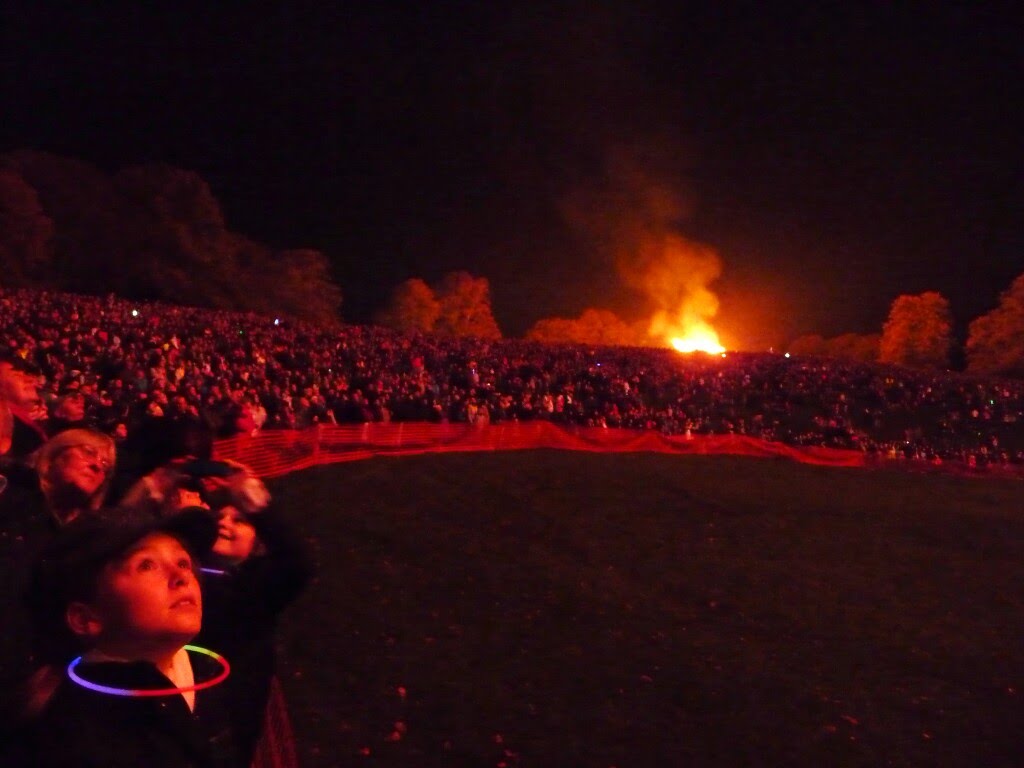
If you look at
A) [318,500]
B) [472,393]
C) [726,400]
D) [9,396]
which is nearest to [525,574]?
[318,500]

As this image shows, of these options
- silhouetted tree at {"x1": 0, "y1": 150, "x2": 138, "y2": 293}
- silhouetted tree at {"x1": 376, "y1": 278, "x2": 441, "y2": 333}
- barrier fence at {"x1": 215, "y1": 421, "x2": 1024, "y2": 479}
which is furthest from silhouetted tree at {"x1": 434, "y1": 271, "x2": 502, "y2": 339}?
barrier fence at {"x1": 215, "y1": 421, "x2": 1024, "y2": 479}

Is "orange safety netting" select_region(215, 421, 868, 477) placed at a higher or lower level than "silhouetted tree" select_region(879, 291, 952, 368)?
lower

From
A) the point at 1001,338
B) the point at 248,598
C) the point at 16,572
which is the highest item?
the point at 1001,338

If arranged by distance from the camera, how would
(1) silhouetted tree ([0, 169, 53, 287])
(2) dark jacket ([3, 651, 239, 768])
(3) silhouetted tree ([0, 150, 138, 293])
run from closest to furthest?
(2) dark jacket ([3, 651, 239, 768]) < (1) silhouetted tree ([0, 169, 53, 287]) < (3) silhouetted tree ([0, 150, 138, 293])

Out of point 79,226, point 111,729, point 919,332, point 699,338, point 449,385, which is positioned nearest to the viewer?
point 111,729

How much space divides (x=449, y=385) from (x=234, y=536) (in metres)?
21.2

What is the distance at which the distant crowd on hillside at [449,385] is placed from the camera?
51.0 ft

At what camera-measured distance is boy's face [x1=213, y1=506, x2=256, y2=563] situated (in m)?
2.73

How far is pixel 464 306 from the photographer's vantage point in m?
72.1

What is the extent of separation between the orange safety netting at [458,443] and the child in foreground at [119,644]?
10841 mm

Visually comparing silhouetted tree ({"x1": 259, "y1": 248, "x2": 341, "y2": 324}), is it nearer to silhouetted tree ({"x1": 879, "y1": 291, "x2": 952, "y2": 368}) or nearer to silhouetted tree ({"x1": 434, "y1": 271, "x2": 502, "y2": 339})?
silhouetted tree ({"x1": 434, "y1": 271, "x2": 502, "y2": 339})

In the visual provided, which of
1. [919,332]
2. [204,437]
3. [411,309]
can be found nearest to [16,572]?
[204,437]

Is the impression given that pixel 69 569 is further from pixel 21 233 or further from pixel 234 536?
pixel 21 233

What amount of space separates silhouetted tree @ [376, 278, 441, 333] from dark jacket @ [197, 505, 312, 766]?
6642 cm
